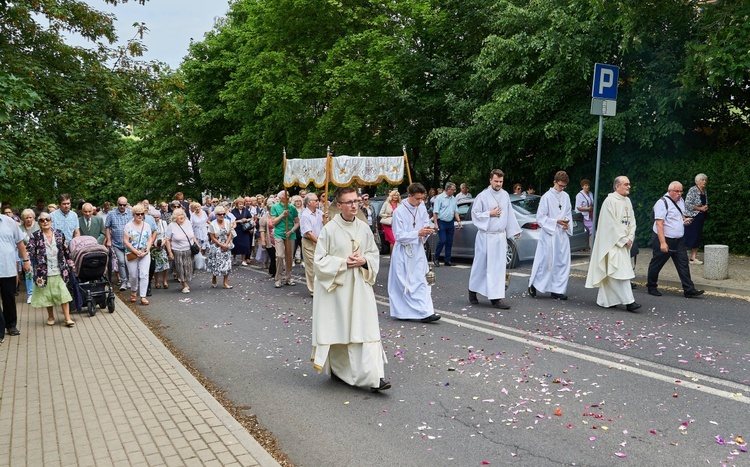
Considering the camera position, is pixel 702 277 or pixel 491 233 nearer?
pixel 491 233

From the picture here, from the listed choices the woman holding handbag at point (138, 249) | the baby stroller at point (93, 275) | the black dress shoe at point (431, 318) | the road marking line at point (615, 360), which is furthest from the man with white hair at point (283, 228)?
the road marking line at point (615, 360)

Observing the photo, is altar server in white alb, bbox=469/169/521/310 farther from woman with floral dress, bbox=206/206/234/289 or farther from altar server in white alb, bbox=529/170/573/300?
woman with floral dress, bbox=206/206/234/289

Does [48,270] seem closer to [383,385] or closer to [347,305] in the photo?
[347,305]

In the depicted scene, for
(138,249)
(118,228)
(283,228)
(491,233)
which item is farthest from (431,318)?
(118,228)

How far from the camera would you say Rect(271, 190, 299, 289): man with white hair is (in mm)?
14000

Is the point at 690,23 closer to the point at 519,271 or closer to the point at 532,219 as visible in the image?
the point at 532,219

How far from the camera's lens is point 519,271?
14445 mm

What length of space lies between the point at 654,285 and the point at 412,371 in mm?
6139

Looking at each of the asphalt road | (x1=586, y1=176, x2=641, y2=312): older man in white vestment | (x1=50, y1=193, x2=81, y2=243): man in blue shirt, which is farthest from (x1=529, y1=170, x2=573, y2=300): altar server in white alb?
(x1=50, y1=193, x2=81, y2=243): man in blue shirt

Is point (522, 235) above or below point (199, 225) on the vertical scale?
above

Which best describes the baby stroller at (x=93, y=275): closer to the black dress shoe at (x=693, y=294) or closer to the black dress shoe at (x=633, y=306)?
the black dress shoe at (x=633, y=306)

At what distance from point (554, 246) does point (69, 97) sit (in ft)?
39.2

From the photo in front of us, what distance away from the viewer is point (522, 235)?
48.5 feet

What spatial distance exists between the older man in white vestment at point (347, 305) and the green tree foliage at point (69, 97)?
10.9 m
